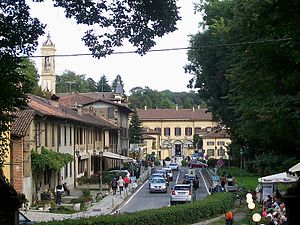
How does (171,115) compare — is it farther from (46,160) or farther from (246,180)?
(46,160)

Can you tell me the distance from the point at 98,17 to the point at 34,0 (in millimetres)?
1207

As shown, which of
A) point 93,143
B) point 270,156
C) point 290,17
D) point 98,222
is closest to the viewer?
point 290,17

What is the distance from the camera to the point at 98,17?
37.1 feet

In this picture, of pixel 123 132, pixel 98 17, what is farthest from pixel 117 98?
pixel 98 17

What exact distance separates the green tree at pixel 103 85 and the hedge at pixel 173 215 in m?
101

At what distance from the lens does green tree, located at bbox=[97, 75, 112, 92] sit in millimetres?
134750

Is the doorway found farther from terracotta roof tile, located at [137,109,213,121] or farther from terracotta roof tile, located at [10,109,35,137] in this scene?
terracotta roof tile, located at [10,109,35,137]

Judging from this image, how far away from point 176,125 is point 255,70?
115969mm

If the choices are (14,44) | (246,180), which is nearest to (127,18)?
(14,44)

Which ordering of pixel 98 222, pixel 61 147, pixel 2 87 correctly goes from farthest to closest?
pixel 61 147 < pixel 98 222 < pixel 2 87

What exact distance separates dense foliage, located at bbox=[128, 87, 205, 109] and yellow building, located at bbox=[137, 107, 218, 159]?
4.89m

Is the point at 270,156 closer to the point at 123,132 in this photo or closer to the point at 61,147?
the point at 61,147

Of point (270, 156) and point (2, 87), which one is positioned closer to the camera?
point (2, 87)

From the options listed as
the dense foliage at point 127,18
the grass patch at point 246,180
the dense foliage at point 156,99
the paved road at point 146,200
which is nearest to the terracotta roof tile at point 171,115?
the dense foliage at point 156,99
